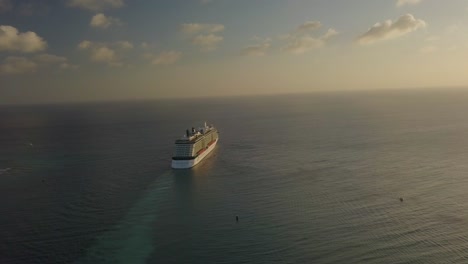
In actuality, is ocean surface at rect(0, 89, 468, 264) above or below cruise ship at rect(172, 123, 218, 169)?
below

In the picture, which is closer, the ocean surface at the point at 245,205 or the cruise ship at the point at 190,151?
the ocean surface at the point at 245,205

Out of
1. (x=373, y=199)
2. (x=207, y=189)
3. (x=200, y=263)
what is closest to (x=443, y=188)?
(x=373, y=199)

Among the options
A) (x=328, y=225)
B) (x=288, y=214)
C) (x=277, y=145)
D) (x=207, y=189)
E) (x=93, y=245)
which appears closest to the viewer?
(x=93, y=245)

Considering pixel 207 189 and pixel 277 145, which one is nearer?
pixel 207 189

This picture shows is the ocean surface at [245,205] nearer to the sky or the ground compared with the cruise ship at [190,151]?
nearer to the ground

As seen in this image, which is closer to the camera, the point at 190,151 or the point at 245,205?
the point at 245,205

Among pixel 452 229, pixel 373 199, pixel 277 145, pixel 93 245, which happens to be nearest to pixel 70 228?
pixel 93 245

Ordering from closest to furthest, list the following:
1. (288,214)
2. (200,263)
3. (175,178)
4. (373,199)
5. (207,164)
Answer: (200,263) → (288,214) → (373,199) → (175,178) → (207,164)

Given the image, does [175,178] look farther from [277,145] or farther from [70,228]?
[277,145]

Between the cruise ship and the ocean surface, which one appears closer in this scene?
the ocean surface

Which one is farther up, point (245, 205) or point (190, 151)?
point (190, 151)
